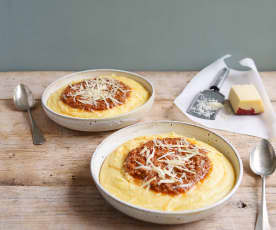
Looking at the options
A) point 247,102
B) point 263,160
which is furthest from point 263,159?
point 247,102

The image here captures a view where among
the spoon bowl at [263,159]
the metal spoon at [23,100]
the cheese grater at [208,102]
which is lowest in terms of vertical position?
the metal spoon at [23,100]

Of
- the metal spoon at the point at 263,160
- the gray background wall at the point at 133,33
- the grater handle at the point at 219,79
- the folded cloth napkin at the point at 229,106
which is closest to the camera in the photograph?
the metal spoon at the point at 263,160

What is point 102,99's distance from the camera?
1766 millimetres

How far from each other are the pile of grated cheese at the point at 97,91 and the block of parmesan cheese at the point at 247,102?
2.05ft

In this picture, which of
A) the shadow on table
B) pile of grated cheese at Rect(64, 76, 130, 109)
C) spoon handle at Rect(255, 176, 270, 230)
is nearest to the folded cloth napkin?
pile of grated cheese at Rect(64, 76, 130, 109)

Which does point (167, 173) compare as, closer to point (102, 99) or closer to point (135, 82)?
point (102, 99)

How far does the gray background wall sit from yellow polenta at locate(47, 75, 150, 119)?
0.47m

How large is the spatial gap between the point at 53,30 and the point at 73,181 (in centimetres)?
135

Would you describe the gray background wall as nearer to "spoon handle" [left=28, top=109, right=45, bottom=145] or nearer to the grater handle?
the grater handle

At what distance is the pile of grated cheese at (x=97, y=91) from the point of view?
1.76 m

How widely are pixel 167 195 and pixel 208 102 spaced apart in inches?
37.4

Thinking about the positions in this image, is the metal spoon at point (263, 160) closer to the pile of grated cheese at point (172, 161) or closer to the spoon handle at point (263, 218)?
the spoon handle at point (263, 218)

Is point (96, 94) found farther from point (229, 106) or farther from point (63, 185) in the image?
point (229, 106)

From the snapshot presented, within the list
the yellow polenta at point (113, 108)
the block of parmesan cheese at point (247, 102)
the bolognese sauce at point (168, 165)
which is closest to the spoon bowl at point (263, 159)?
the bolognese sauce at point (168, 165)
